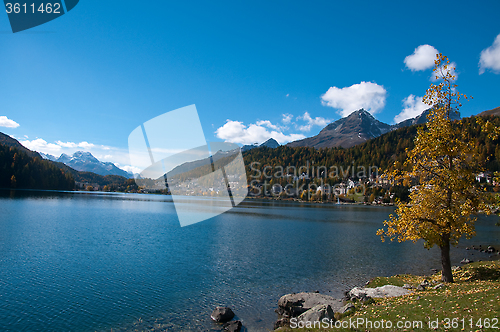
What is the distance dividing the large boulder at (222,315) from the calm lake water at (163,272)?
0.61 m

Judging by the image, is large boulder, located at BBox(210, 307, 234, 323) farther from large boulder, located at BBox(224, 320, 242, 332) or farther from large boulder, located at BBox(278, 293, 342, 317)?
large boulder, located at BBox(278, 293, 342, 317)

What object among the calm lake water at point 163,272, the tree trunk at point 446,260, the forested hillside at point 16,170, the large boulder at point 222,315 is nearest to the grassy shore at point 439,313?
the large boulder at point 222,315

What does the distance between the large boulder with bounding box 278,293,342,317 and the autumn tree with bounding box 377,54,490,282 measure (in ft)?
21.9

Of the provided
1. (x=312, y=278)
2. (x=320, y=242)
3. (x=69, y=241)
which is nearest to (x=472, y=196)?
(x=312, y=278)

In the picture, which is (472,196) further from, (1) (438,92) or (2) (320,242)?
(2) (320,242)

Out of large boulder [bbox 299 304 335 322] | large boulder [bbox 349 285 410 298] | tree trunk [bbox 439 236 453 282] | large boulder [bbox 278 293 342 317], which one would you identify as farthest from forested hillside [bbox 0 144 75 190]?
tree trunk [bbox 439 236 453 282]

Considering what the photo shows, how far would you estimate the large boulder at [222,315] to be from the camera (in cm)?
1828

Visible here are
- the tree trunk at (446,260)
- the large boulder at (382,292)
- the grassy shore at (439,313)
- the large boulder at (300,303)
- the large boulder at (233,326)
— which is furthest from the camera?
the tree trunk at (446,260)

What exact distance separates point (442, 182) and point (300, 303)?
45.2 ft

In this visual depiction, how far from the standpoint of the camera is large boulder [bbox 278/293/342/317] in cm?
1895

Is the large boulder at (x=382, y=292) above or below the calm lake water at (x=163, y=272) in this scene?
above

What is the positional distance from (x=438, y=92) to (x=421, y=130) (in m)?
3.91

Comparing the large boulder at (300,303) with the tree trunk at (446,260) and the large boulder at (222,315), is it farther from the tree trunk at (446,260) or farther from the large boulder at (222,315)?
the tree trunk at (446,260)

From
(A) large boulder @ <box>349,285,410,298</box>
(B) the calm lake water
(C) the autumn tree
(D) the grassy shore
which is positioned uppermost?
(C) the autumn tree
